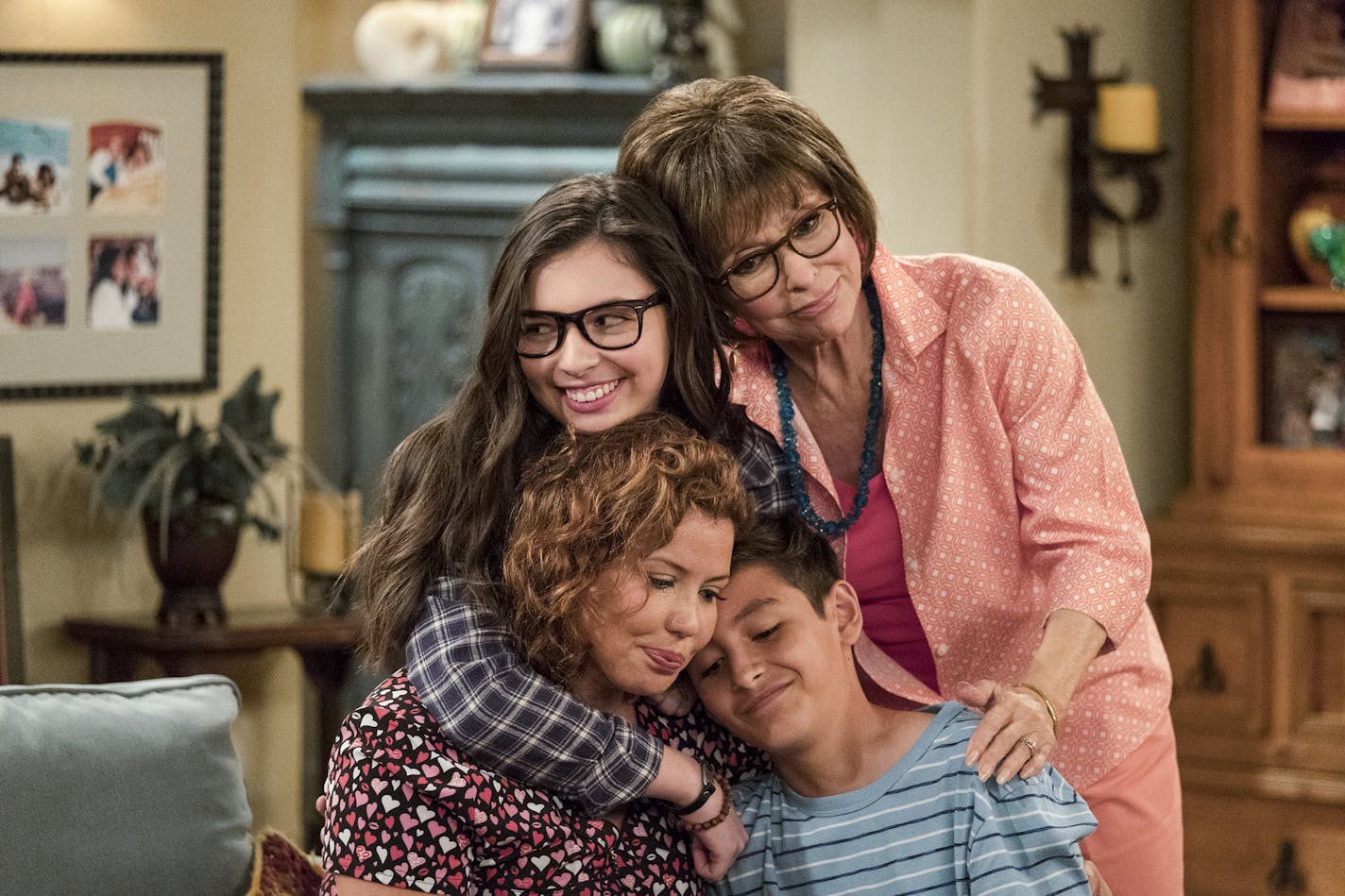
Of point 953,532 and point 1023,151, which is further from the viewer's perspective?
point 1023,151

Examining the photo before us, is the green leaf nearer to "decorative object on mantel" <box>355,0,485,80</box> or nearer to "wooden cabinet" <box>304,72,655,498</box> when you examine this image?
"wooden cabinet" <box>304,72,655,498</box>

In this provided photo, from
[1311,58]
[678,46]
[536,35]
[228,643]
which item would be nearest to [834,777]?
[228,643]

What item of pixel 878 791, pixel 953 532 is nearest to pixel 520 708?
pixel 878 791

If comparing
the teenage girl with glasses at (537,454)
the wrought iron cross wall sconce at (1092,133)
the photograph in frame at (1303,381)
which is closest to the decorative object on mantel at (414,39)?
the wrought iron cross wall sconce at (1092,133)

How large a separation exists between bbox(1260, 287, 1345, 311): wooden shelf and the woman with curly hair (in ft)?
8.12

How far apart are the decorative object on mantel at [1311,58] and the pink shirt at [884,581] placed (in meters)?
2.25

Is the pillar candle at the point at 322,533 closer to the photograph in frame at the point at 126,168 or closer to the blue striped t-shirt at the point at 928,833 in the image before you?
the photograph in frame at the point at 126,168

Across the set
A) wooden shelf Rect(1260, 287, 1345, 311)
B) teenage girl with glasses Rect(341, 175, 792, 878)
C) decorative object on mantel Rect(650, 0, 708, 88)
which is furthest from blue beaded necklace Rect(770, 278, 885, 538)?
decorative object on mantel Rect(650, 0, 708, 88)

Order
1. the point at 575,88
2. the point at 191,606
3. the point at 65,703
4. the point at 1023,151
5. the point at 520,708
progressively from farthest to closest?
the point at 575,88 < the point at 1023,151 < the point at 191,606 < the point at 65,703 < the point at 520,708

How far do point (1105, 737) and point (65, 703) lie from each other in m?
1.22

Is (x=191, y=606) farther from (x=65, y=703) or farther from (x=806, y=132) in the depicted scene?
(x=806, y=132)

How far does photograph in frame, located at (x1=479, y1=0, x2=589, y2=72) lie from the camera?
4.79m

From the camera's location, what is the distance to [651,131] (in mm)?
1824

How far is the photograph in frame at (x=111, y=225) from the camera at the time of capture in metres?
3.64
